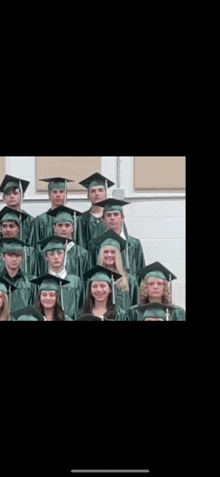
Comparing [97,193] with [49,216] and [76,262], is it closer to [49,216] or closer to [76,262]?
[49,216]

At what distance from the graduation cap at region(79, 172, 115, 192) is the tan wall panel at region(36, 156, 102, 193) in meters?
0.02

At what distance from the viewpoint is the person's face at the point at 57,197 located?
5902 mm

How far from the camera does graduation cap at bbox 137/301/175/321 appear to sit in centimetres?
581

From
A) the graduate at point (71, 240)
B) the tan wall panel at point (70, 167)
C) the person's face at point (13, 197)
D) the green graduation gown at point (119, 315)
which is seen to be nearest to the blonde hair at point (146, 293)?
the green graduation gown at point (119, 315)

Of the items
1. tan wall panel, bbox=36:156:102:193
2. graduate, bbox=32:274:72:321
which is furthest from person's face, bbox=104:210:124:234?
graduate, bbox=32:274:72:321

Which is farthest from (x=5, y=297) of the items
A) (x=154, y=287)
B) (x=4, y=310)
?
(x=154, y=287)

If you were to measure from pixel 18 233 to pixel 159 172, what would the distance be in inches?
37.4

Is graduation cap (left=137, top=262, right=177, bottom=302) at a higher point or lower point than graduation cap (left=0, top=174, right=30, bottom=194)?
lower

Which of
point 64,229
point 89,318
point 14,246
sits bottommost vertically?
point 89,318

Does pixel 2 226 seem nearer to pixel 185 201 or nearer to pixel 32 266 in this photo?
pixel 32 266

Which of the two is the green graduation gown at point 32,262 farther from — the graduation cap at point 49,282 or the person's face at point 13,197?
the person's face at point 13,197

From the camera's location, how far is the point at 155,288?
5844mm

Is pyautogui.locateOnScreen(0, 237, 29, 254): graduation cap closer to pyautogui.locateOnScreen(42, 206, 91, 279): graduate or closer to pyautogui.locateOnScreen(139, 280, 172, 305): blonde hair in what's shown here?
pyautogui.locateOnScreen(42, 206, 91, 279): graduate

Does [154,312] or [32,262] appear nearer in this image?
[154,312]
